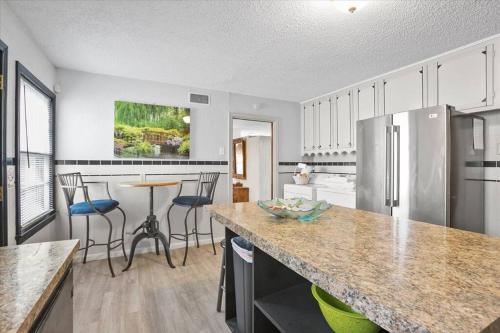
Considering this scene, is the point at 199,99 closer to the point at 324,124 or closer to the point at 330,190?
the point at 324,124

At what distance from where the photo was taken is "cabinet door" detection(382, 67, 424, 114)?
8.95 feet

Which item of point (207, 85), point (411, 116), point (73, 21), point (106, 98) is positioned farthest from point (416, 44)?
point (106, 98)

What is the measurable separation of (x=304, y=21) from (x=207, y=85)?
1858mm

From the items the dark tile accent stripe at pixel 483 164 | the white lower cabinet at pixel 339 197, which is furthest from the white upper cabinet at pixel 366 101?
the dark tile accent stripe at pixel 483 164

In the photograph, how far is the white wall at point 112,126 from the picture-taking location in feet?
9.66

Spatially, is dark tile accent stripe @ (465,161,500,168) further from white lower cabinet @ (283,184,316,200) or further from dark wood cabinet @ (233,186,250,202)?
dark wood cabinet @ (233,186,250,202)

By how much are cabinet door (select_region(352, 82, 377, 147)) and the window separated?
3.58 m

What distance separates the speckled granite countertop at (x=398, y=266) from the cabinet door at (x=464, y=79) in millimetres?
1938

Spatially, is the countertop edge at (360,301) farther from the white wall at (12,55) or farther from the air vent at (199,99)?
the air vent at (199,99)

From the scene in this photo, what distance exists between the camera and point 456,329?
0.41 meters

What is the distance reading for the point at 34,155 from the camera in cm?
245

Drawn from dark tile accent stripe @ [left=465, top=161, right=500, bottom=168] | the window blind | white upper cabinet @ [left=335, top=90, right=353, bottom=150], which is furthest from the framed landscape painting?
dark tile accent stripe @ [left=465, top=161, right=500, bottom=168]

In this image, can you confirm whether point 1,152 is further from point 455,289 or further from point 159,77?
point 455,289

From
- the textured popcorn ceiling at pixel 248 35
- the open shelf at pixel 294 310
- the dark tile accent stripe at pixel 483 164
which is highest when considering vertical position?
the textured popcorn ceiling at pixel 248 35
